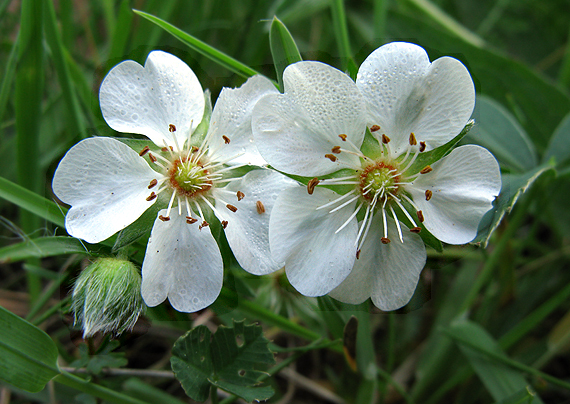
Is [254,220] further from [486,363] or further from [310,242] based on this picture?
[486,363]

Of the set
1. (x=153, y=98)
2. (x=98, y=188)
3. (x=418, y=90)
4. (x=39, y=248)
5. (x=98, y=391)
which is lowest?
(x=98, y=391)

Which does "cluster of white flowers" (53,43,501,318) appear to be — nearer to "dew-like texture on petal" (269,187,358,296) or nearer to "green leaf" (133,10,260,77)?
"dew-like texture on petal" (269,187,358,296)

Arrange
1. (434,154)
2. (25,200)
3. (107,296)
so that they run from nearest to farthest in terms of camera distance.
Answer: (107,296), (434,154), (25,200)

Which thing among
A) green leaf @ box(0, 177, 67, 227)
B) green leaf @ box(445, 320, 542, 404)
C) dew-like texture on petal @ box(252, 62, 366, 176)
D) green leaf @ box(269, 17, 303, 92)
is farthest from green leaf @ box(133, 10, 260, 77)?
green leaf @ box(445, 320, 542, 404)

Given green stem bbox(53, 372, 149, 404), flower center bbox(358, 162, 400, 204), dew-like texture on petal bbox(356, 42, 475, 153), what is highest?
dew-like texture on petal bbox(356, 42, 475, 153)

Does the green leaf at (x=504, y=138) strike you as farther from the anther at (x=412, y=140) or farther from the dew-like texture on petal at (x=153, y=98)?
the dew-like texture on petal at (x=153, y=98)

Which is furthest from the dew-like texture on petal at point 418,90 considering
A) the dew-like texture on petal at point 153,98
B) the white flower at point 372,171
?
the dew-like texture on petal at point 153,98

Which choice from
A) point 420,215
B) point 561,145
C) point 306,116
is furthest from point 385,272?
point 561,145
